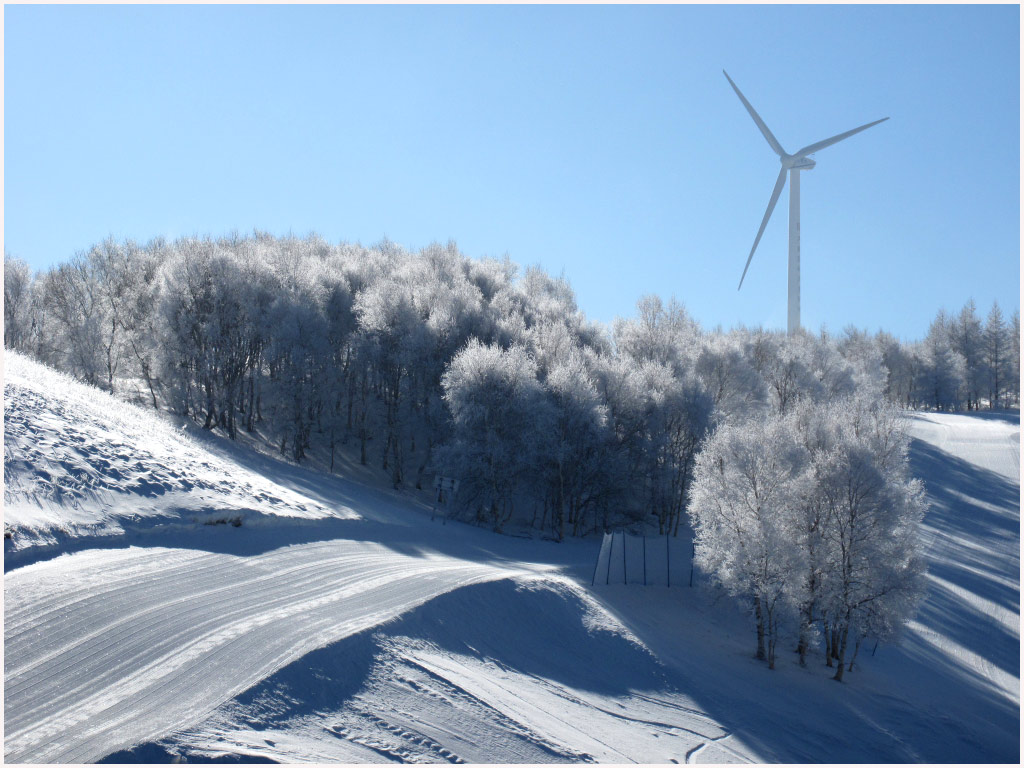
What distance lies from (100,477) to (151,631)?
369 inches

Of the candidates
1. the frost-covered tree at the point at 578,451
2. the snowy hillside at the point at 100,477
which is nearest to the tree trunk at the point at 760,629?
the snowy hillside at the point at 100,477

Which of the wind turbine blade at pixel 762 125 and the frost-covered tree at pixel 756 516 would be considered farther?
the wind turbine blade at pixel 762 125

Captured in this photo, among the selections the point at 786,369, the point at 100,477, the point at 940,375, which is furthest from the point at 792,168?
the point at 100,477

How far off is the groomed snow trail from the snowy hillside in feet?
6.07

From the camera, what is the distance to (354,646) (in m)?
14.4

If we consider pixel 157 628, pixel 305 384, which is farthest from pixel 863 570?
pixel 305 384

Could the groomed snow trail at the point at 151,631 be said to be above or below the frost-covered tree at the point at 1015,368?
below

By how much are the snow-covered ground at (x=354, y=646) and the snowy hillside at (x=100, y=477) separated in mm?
95

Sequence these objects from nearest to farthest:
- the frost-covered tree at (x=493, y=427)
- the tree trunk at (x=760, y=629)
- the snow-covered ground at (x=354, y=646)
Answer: the snow-covered ground at (x=354, y=646), the tree trunk at (x=760, y=629), the frost-covered tree at (x=493, y=427)

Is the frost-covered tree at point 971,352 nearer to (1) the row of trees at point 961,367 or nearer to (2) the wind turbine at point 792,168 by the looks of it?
(1) the row of trees at point 961,367

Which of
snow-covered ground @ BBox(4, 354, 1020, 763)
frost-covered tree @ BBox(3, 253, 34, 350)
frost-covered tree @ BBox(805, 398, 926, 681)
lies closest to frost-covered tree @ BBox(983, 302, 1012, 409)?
snow-covered ground @ BBox(4, 354, 1020, 763)

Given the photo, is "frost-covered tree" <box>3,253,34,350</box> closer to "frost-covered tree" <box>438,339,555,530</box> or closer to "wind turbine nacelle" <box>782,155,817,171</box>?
"frost-covered tree" <box>438,339,555,530</box>

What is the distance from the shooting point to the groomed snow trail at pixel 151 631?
34.5 feet

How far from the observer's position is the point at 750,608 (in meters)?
23.3
